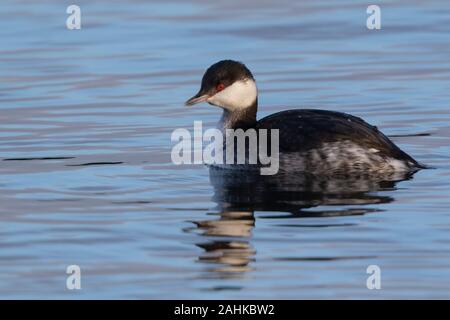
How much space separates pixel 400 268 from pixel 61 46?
1131cm

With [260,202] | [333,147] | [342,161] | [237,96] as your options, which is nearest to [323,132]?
[333,147]

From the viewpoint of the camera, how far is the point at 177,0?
23.5 meters

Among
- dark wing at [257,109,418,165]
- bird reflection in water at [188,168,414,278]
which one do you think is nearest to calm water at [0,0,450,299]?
bird reflection in water at [188,168,414,278]

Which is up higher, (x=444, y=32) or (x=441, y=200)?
(x=444, y=32)

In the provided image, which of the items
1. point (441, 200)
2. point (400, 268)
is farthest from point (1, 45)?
point (400, 268)

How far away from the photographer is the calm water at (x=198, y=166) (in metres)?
9.57

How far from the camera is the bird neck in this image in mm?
13602

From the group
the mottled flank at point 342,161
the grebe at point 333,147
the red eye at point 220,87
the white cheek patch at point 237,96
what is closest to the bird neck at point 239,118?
the white cheek patch at point 237,96

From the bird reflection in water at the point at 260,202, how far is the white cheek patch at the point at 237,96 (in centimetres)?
69

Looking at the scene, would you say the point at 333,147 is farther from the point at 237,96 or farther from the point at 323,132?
the point at 237,96

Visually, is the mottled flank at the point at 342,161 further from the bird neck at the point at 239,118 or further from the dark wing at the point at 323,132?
the bird neck at the point at 239,118

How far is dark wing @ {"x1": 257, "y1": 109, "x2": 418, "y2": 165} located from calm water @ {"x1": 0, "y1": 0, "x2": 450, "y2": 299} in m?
0.43
